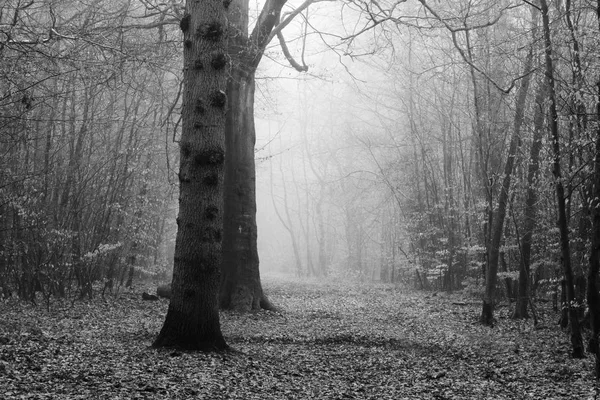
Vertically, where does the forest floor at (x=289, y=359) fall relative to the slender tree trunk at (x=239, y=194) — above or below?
below

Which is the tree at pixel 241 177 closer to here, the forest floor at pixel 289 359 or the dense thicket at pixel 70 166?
the forest floor at pixel 289 359

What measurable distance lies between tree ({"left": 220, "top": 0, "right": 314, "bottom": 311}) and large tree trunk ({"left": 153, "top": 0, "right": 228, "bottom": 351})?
423 centimetres

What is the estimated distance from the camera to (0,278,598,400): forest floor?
4766mm

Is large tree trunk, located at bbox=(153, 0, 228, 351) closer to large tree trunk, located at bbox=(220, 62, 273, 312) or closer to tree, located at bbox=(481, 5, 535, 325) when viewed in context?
large tree trunk, located at bbox=(220, 62, 273, 312)

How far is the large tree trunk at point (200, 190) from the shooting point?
590 centimetres

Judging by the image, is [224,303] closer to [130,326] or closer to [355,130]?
[130,326]

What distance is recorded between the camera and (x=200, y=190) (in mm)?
5941

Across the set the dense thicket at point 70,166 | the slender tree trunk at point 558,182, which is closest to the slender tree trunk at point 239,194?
the dense thicket at point 70,166

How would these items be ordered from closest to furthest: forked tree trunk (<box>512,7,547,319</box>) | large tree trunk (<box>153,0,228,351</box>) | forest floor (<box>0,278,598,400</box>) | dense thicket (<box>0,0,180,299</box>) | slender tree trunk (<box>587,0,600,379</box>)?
forest floor (<box>0,278,598,400</box>), slender tree trunk (<box>587,0,600,379</box>), large tree trunk (<box>153,0,228,351</box>), dense thicket (<box>0,0,180,299</box>), forked tree trunk (<box>512,7,547,319</box>)

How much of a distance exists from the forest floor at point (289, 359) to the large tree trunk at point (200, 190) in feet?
1.13

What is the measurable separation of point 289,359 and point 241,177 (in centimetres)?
470

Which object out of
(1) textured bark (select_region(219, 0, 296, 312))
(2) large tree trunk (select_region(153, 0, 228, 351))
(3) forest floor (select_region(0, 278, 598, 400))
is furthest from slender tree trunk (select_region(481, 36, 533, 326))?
(2) large tree trunk (select_region(153, 0, 228, 351))

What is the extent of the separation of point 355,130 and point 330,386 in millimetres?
20482

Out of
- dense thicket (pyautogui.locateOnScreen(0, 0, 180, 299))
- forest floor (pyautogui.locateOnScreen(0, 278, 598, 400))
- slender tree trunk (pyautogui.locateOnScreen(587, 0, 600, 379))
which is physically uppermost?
dense thicket (pyautogui.locateOnScreen(0, 0, 180, 299))
